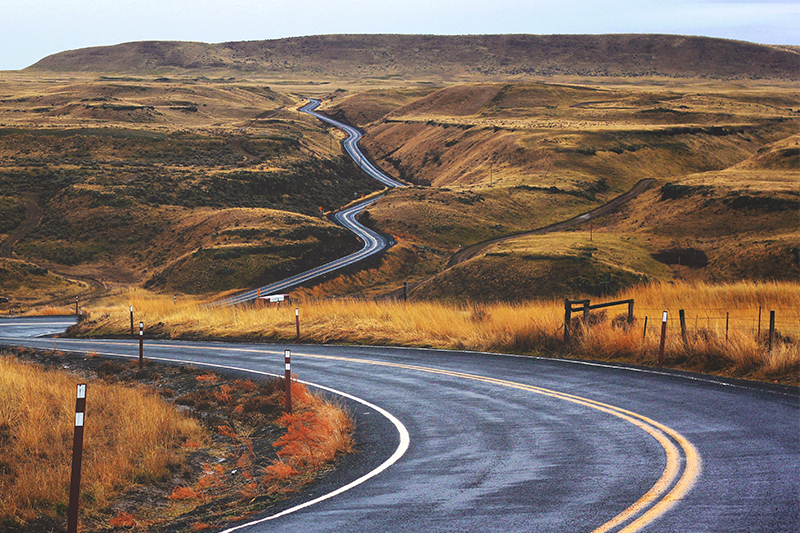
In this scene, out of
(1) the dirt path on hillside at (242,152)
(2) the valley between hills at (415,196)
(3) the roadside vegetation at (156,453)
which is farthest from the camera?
(1) the dirt path on hillside at (242,152)

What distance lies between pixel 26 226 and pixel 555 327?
75.2 metres

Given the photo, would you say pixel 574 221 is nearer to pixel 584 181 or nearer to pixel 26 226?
pixel 584 181

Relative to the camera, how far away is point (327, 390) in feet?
55.6

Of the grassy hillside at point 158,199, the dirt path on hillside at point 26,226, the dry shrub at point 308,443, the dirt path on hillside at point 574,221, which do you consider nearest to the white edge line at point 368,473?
the dry shrub at point 308,443

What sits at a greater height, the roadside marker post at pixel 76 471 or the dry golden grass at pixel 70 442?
the roadside marker post at pixel 76 471

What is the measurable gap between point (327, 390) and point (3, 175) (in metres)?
85.8

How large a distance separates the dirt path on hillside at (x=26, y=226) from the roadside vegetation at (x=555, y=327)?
41973mm

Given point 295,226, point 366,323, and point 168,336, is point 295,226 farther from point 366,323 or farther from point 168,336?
point 366,323

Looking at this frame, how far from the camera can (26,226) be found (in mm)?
79312

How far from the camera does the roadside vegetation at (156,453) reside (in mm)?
8758

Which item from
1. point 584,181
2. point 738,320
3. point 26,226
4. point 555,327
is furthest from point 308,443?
Answer: point 584,181

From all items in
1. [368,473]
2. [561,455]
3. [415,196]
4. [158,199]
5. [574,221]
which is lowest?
[368,473]

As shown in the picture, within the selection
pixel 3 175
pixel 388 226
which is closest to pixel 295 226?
pixel 388 226

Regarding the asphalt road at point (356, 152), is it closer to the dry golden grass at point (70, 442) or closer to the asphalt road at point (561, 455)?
the asphalt road at point (561, 455)
